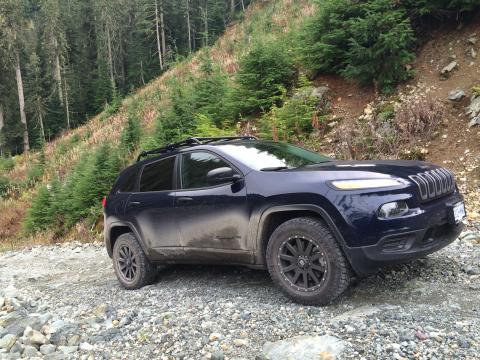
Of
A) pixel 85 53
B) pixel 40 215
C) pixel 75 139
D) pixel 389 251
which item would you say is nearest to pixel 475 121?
pixel 389 251

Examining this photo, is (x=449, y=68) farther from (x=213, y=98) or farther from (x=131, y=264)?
(x=131, y=264)

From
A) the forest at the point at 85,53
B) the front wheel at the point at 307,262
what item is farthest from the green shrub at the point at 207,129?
the forest at the point at 85,53

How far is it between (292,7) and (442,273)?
70.4ft

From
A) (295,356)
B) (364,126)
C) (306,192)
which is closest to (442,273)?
(306,192)

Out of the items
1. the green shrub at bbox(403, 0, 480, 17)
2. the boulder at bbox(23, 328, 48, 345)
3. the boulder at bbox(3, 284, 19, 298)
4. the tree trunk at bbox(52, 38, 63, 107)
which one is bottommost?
the boulder at bbox(3, 284, 19, 298)

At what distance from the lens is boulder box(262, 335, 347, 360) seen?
10.5 ft

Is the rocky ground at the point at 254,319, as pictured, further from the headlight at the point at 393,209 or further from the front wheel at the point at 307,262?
the headlight at the point at 393,209

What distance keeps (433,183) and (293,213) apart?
52.9 inches

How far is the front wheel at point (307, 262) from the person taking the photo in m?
3.85

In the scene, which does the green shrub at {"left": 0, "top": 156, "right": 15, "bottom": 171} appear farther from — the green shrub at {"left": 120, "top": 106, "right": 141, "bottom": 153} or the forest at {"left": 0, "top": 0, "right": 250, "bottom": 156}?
the green shrub at {"left": 120, "top": 106, "right": 141, "bottom": 153}

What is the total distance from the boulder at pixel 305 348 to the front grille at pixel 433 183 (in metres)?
1.54

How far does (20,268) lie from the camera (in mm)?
9391

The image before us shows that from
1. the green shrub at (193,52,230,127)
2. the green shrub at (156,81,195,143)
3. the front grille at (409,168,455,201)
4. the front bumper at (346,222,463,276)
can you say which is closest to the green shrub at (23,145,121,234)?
the green shrub at (156,81,195,143)

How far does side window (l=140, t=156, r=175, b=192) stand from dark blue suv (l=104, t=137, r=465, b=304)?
2 centimetres
